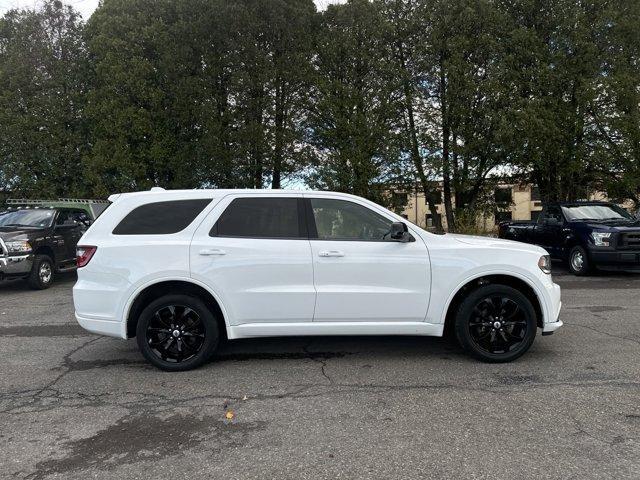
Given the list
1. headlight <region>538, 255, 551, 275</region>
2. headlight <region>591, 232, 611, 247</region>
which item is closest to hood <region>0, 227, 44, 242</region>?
headlight <region>538, 255, 551, 275</region>

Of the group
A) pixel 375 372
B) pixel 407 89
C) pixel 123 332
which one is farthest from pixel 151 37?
pixel 375 372

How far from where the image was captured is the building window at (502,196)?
67.4 feet

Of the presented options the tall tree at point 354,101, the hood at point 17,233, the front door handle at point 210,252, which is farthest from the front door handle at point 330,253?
the tall tree at point 354,101

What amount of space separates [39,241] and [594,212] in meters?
13.3

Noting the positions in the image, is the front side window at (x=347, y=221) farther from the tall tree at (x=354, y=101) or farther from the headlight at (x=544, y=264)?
the tall tree at (x=354, y=101)

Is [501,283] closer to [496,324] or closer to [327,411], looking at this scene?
[496,324]

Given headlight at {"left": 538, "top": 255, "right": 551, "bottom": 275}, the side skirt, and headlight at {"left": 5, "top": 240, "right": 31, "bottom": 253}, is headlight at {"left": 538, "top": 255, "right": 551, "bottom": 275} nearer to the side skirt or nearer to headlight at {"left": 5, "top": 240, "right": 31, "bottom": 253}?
the side skirt

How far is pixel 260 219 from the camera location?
5.19m

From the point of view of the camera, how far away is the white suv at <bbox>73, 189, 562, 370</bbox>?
4.96 m

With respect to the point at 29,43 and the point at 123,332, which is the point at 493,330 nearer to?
the point at 123,332

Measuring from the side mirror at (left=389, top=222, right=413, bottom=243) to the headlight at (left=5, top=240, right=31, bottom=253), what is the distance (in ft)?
28.6

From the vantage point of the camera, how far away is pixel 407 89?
1856 cm

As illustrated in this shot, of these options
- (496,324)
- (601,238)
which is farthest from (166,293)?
(601,238)

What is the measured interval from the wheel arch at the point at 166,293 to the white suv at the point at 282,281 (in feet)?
0.04
